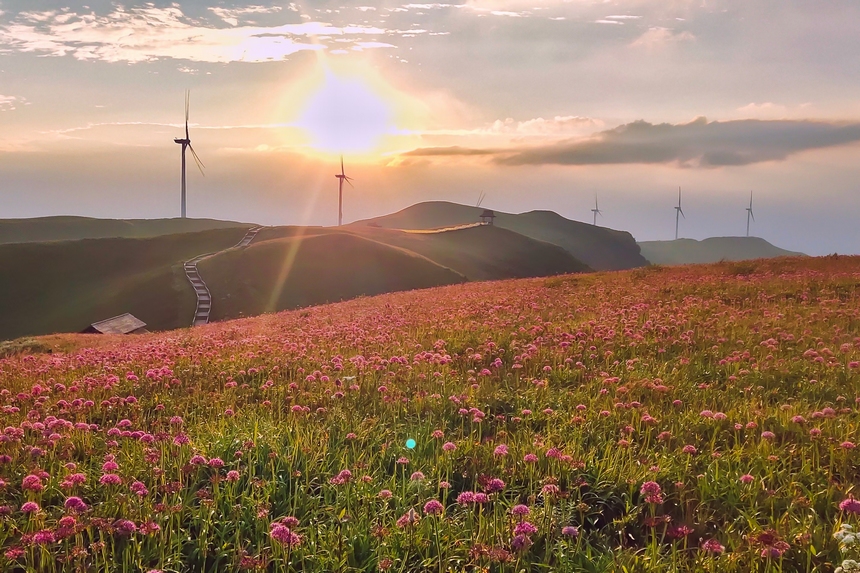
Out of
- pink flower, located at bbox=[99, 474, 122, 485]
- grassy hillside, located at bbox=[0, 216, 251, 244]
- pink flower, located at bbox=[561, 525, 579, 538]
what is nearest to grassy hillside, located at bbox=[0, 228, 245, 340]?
grassy hillside, located at bbox=[0, 216, 251, 244]

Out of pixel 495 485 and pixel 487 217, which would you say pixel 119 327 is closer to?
pixel 495 485

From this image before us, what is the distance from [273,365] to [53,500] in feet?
17.4

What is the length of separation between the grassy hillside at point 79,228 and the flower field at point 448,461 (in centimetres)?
16708

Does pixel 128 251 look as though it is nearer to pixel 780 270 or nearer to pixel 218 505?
pixel 780 270

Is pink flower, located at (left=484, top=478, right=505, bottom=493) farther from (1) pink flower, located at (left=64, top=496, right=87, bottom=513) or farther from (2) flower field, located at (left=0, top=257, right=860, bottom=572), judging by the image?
(1) pink flower, located at (left=64, top=496, right=87, bottom=513)

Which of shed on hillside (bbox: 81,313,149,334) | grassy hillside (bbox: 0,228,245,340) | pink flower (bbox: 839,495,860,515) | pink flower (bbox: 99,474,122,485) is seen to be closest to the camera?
pink flower (bbox: 839,495,860,515)

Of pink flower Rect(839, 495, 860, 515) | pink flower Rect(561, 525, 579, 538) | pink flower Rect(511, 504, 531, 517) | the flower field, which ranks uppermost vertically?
pink flower Rect(839, 495, 860, 515)

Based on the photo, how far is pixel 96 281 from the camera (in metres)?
94.9

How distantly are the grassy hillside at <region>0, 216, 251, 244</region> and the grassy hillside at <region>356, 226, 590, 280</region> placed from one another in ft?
205

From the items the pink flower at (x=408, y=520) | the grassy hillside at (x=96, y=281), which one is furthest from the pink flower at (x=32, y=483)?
the grassy hillside at (x=96, y=281)

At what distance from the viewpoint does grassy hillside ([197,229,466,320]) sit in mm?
72625

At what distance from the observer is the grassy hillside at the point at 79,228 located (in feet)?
548

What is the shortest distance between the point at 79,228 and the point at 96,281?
103245 millimetres

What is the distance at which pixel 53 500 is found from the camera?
5.65m
